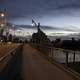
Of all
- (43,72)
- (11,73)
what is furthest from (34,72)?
(11,73)

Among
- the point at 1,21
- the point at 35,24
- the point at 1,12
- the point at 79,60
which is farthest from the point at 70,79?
the point at 1,21

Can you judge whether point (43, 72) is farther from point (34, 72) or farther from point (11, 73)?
point (11, 73)

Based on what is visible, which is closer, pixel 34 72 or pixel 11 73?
pixel 11 73

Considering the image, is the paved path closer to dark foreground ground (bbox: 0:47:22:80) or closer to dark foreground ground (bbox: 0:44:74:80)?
dark foreground ground (bbox: 0:44:74:80)

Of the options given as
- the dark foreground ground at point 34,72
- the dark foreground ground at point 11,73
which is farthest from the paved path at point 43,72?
the dark foreground ground at point 11,73

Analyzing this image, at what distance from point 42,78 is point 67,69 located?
353cm

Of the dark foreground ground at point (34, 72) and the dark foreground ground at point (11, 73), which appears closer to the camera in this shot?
the dark foreground ground at point (11, 73)

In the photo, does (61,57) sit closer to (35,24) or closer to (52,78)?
(52,78)

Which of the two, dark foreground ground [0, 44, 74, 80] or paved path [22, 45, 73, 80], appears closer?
dark foreground ground [0, 44, 74, 80]

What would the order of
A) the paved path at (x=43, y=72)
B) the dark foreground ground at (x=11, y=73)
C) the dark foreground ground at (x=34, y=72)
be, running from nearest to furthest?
the dark foreground ground at (x=11, y=73) < the dark foreground ground at (x=34, y=72) < the paved path at (x=43, y=72)

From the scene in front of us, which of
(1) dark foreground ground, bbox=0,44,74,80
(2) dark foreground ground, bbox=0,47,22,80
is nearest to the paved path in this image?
(1) dark foreground ground, bbox=0,44,74,80

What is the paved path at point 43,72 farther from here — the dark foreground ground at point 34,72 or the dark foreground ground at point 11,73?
the dark foreground ground at point 11,73

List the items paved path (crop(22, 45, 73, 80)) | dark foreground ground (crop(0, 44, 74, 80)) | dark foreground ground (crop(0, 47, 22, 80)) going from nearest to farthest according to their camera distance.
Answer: dark foreground ground (crop(0, 47, 22, 80)), dark foreground ground (crop(0, 44, 74, 80)), paved path (crop(22, 45, 73, 80))

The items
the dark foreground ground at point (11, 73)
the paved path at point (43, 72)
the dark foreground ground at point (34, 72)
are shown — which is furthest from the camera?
the paved path at point (43, 72)
